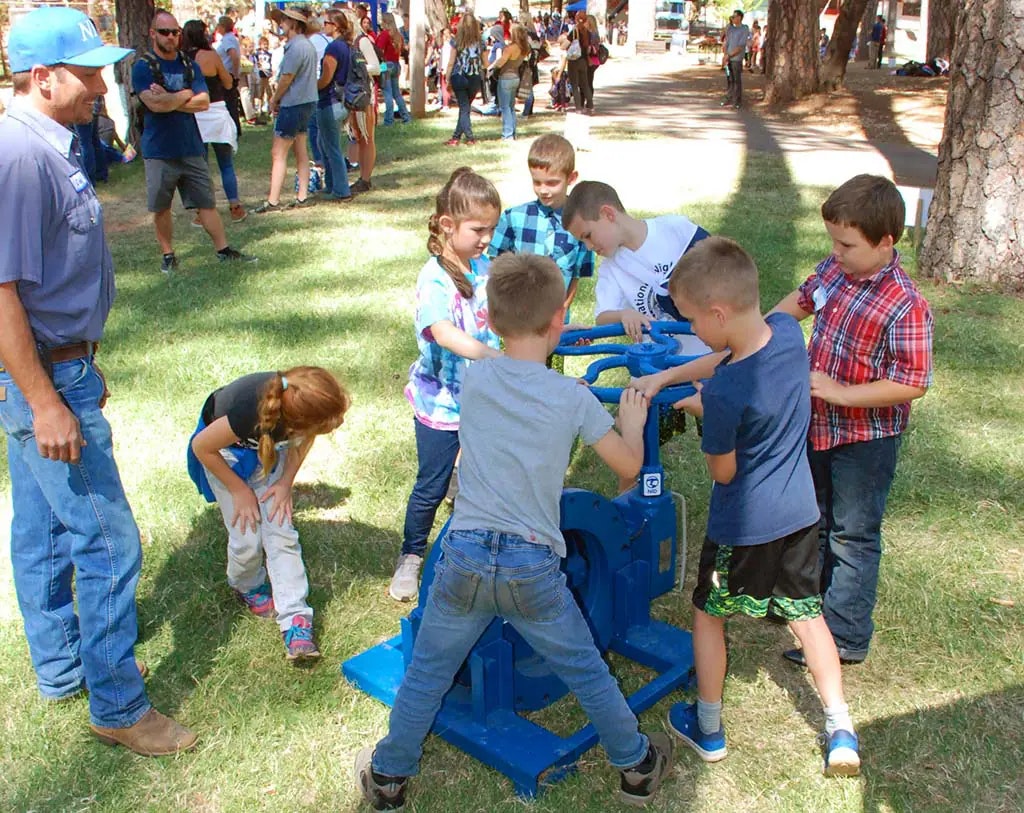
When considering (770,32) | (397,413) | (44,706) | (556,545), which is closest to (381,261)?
(397,413)

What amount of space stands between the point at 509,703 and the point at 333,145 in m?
8.79

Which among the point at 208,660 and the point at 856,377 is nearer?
the point at 856,377

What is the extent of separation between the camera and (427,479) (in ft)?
12.3

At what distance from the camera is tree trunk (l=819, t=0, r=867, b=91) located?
22047 millimetres

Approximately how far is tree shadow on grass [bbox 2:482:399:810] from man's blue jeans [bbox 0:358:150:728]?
18 centimetres

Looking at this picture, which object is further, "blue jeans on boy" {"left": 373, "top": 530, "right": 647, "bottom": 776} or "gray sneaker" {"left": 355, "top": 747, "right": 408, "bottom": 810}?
"gray sneaker" {"left": 355, "top": 747, "right": 408, "bottom": 810}

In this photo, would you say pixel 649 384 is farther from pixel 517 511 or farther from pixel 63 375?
pixel 63 375

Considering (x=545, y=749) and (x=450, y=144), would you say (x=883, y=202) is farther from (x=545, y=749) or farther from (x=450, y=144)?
(x=450, y=144)

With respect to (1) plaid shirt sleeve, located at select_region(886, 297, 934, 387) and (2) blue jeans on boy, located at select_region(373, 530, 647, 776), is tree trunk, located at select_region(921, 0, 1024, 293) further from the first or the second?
(2) blue jeans on boy, located at select_region(373, 530, 647, 776)

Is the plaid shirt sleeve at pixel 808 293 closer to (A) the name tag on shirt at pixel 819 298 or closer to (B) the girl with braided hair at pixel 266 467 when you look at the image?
(A) the name tag on shirt at pixel 819 298

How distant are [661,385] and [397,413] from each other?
2.81m

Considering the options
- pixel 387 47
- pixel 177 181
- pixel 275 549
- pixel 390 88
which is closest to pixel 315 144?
pixel 177 181

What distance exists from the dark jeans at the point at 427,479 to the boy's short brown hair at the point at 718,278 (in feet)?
4.26

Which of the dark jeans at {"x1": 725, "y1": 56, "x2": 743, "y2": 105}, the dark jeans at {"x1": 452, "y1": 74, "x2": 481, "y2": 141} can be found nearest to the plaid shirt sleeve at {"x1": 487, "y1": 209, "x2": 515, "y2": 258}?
the dark jeans at {"x1": 452, "y1": 74, "x2": 481, "y2": 141}
